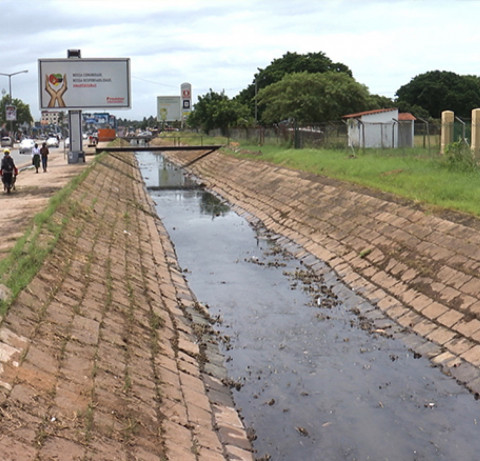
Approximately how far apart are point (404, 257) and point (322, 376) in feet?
20.7

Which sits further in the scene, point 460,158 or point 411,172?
point 411,172

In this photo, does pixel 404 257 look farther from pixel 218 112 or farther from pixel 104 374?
pixel 218 112

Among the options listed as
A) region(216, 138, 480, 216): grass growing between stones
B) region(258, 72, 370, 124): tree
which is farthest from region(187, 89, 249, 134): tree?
region(216, 138, 480, 216): grass growing between stones

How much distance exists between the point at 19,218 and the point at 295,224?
11022 millimetres

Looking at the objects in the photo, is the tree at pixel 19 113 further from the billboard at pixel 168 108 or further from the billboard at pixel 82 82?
the billboard at pixel 82 82

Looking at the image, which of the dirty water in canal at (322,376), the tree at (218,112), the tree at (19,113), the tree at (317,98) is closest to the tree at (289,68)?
the tree at (218,112)

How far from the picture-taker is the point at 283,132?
173 feet

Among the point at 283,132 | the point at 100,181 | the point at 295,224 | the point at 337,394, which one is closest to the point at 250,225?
the point at 295,224

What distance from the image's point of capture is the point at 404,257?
17297mm

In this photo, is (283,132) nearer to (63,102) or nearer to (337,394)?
(63,102)

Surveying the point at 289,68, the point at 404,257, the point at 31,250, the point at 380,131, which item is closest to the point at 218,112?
the point at 289,68

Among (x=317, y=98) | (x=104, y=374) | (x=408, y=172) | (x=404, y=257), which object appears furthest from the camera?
(x=317, y=98)

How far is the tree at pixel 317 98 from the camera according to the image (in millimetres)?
63781

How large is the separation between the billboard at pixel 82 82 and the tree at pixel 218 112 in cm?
3116
